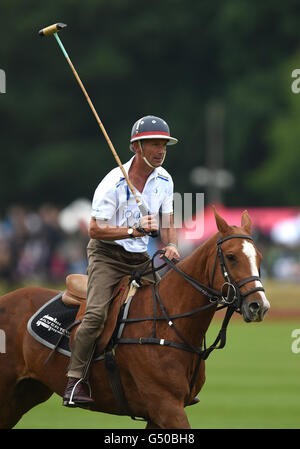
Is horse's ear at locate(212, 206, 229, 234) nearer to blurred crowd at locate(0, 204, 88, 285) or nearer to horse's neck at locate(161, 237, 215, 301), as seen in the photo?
horse's neck at locate(161, 237, 215, 301)

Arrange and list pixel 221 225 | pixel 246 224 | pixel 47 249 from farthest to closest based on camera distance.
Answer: pixel 47 249 < pixel 246 224 < pixel 221 225

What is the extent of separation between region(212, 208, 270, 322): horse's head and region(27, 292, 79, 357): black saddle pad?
1.32m

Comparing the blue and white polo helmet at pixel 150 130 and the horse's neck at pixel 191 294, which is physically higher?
the blue and white polo helmet at pixel 150 130

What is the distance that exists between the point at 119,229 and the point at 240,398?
503 centimetres

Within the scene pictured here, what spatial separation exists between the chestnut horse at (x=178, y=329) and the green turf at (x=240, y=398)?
8.51ft

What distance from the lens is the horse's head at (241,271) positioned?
603 centimetres

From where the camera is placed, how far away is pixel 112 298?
6.88 metres

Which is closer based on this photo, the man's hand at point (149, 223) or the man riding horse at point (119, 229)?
the man's hand at point (149, 223)

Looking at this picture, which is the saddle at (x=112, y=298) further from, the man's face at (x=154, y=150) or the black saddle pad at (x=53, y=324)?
the man's face at (x=154, y=150)

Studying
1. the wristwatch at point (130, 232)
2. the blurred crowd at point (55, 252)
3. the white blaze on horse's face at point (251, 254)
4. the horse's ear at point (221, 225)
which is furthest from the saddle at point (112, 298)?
the blurred crowd at point (55, 252)

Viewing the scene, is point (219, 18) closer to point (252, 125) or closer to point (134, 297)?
point (252, 125)

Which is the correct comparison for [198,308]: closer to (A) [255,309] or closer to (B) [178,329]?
(B) [178,329]

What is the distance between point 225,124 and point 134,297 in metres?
37.8

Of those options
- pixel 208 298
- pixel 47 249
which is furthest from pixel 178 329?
pixel 47 249
